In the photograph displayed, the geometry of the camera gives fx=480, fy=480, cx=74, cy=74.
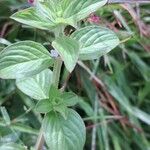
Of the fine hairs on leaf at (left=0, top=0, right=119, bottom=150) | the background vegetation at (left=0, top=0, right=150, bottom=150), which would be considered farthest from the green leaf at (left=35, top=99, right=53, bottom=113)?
the background vegetation at (left=0, top=0, right=150, bottom=150)

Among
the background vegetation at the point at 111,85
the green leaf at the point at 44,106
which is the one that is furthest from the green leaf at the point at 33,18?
the background vegetation at the point at 111,85

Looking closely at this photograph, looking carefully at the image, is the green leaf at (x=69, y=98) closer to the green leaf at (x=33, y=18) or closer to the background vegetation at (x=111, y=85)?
the green leaf at (x=33, y=18)

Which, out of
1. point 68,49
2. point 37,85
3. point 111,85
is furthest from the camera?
point 111,85

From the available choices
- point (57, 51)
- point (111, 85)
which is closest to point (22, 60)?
point (57, 51)

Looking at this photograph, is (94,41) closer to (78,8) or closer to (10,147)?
(78,8)

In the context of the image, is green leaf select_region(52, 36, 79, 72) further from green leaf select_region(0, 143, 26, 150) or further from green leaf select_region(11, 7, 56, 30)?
green leaf select_region(0, 143, 26, 150)

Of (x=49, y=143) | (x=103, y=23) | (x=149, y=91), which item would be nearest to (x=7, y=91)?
(x=103, y=23)
